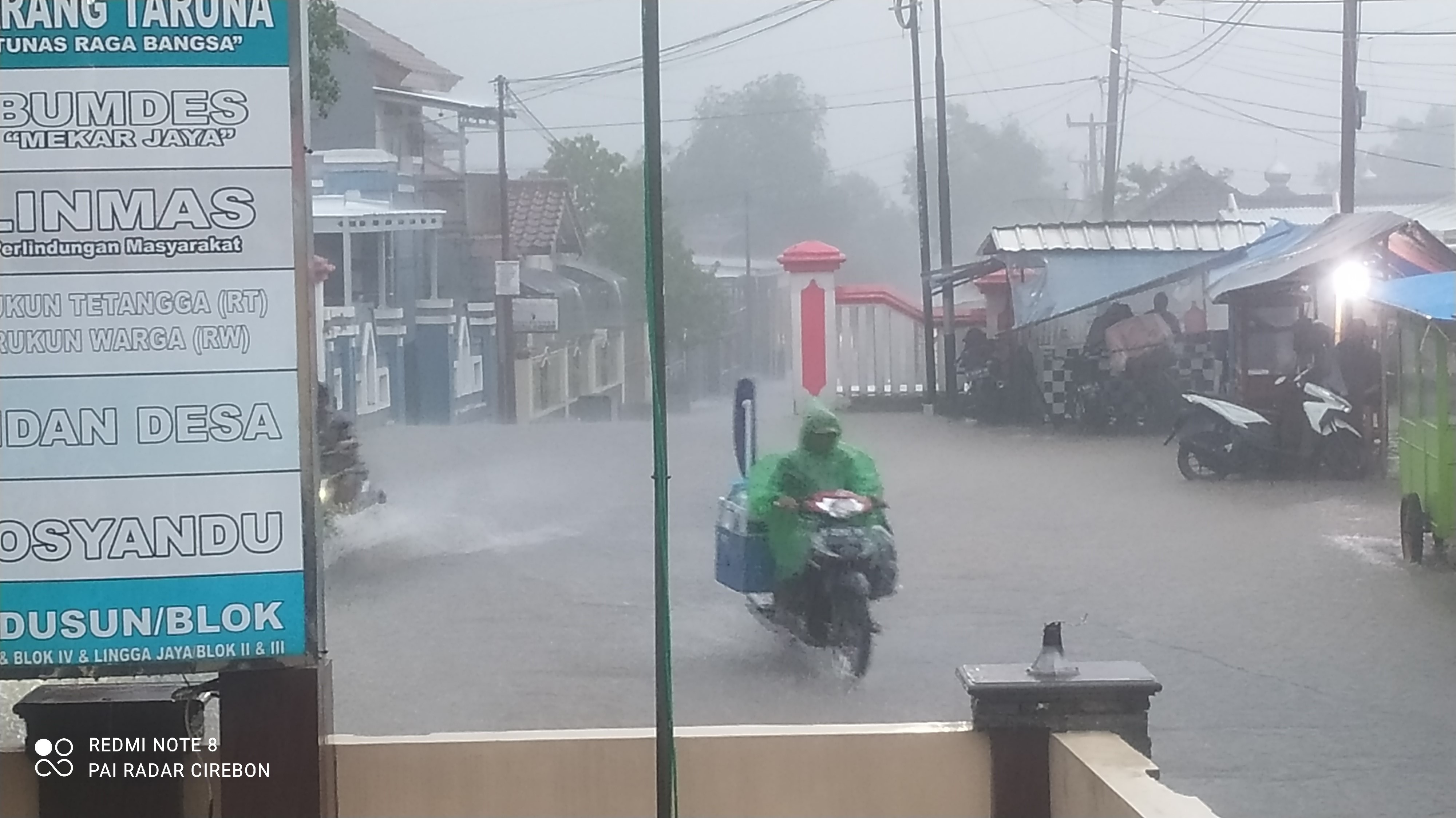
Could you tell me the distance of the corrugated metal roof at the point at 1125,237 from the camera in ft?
7.36

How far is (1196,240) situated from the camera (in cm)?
224

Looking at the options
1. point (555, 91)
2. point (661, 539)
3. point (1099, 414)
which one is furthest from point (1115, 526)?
point (555, 91)

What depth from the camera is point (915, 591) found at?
2260mm

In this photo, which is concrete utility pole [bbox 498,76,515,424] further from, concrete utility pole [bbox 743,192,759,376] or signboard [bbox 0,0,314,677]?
signboard [bbox 0,0,314,677]

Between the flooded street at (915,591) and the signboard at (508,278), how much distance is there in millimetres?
222

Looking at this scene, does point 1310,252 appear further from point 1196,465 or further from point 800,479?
point 800,479

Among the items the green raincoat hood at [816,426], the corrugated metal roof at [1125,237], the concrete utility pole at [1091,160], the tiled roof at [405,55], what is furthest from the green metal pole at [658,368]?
the concrete utility pole at [1091,160]

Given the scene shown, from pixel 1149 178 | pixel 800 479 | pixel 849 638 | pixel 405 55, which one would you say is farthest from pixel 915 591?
pixel 405 55

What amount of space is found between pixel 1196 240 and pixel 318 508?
1.44 metres

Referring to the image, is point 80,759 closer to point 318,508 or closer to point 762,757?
point 318,508

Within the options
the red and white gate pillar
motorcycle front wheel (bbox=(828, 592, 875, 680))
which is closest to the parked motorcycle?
motorcycle front wheel (bbox=(828, 592, 875, 680))

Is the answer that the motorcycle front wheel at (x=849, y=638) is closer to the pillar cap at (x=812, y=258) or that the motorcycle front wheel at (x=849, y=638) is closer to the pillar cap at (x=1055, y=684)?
the pillar cap at (x=1055, y=684)

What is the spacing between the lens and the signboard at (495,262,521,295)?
2.23m

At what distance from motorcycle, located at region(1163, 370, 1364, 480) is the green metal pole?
99 cm
